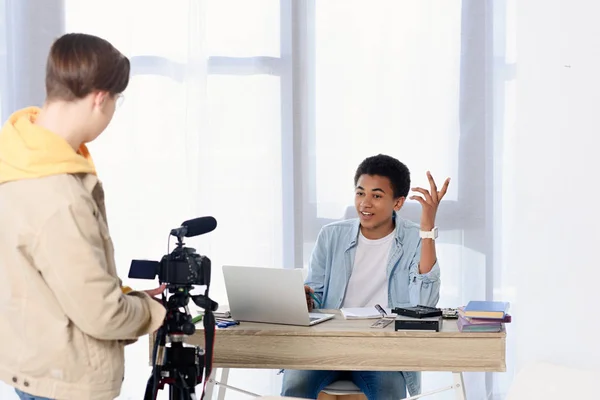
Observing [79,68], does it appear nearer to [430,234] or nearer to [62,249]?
[62,249]

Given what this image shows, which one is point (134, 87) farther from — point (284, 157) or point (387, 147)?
point (387, 147)

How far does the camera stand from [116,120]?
376 centimetres

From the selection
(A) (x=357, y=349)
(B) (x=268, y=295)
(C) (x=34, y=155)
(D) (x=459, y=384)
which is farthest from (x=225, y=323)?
(C) (x=34, y=155)

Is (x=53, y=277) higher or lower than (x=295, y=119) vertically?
lower

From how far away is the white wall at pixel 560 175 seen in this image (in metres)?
3.05

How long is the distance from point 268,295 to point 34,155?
105cm

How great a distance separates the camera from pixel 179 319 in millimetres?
1910

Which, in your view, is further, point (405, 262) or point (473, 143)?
point (473, 143)

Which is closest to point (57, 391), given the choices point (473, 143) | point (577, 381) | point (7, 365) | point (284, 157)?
point (7, 365)

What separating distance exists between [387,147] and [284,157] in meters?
0.48

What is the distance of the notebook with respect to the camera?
2602mm

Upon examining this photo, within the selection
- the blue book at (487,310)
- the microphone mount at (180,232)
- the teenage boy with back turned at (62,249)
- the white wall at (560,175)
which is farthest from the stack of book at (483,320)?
the teenage boy with back turned at (62,249)

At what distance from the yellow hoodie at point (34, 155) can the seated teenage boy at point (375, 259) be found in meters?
1.31

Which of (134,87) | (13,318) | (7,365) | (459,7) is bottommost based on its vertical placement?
(7,365)
